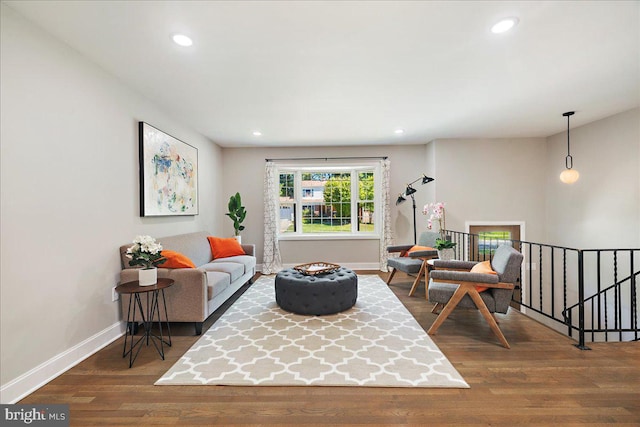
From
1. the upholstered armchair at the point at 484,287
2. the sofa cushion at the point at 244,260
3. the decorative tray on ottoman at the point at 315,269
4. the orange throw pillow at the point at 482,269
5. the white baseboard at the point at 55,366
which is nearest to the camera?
the white baseboard at the point at 55,366

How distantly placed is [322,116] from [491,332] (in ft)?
10.4

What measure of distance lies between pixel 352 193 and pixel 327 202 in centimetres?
55

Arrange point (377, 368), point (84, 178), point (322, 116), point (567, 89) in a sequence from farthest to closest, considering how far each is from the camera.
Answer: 1. point (322, 116)
2. point (567, 89)
3. point (84, 178)
4. point (377, 368)

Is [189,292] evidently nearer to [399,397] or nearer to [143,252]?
[143,252]

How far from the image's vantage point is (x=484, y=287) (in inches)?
106

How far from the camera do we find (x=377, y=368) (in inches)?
86.6

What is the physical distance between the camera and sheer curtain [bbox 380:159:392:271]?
18.2ft

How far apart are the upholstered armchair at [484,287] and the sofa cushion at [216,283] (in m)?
2.18

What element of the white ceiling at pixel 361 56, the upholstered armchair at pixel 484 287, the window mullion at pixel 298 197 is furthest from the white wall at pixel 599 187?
the window mullion at pixel 298 197

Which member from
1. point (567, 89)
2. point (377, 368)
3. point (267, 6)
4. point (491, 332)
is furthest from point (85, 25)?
point (567, 89)

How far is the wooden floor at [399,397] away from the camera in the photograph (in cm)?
169

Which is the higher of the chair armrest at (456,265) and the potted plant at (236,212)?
the potted plant at (236,212)

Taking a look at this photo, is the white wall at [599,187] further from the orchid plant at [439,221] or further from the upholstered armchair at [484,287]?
the upholstered armchair at [484,287]

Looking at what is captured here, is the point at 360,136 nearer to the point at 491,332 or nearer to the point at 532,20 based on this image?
the point at 532,20
